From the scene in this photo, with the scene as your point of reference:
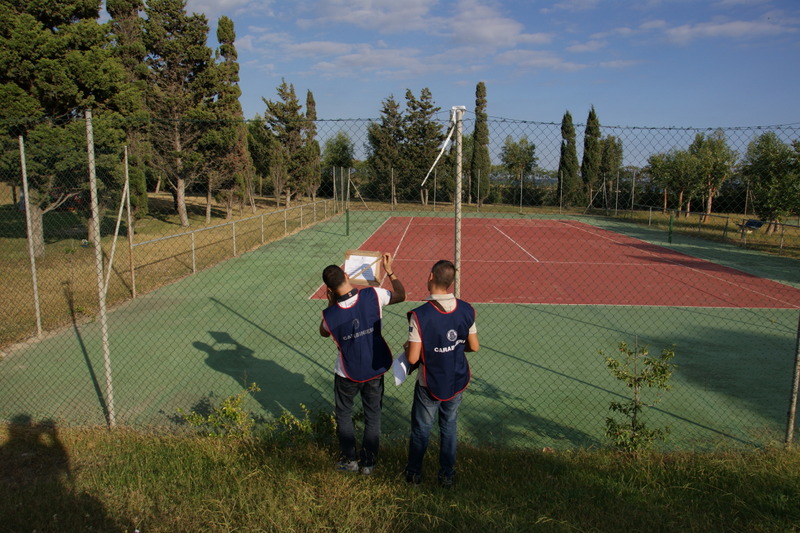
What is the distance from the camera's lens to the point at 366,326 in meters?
3.88

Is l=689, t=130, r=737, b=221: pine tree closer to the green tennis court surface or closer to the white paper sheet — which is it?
the green tennis court surface

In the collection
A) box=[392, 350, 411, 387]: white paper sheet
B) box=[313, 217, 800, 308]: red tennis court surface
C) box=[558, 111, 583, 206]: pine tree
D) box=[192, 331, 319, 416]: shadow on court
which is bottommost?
box=[192, 331, 319, 416]: shadow on court

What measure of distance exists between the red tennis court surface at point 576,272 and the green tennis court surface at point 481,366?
111 cm

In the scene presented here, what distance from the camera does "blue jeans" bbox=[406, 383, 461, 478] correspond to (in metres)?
3.72

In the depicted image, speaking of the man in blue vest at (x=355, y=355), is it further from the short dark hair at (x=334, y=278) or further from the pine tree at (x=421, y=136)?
the pine tree at (x=421, y=136)

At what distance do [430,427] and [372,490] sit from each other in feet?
1.90

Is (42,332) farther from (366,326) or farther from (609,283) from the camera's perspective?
(609,283)

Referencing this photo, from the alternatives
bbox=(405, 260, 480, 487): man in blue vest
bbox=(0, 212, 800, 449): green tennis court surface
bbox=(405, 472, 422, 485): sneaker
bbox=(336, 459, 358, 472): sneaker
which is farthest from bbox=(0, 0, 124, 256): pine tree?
bbox=(405, 472, 422, 485): sneaker

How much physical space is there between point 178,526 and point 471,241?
20898mm

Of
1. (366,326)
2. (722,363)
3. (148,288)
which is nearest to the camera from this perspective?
(366,326)

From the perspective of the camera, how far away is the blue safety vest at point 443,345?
3.55m

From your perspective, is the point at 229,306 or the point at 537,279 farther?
the point at 537,279

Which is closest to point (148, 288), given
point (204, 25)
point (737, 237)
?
point (204, 25)

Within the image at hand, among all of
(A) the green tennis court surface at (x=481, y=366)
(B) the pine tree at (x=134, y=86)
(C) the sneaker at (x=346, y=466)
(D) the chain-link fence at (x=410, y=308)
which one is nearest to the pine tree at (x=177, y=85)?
(B) the pine tree at (x=134, y=86)
